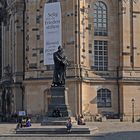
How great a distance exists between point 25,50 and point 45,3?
6914 millimetres

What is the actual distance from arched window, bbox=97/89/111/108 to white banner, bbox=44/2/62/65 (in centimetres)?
683

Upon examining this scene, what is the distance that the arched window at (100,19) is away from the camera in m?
70.6

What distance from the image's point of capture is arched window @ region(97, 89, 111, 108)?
228ft

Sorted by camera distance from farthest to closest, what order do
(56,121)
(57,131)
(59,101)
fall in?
(59,101)
(56,121)
(57,131)

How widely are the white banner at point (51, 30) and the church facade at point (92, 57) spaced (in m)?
0.57

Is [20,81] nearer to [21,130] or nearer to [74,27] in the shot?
[74,27]

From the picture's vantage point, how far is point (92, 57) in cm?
6962

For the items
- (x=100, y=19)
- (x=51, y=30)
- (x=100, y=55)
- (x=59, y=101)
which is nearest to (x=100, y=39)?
(x=100, y=55)

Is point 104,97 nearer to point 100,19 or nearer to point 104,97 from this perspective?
point 104,97

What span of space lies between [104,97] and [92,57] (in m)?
4.86

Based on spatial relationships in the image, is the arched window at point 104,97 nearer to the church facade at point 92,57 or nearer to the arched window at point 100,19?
the church facade at point 92,57

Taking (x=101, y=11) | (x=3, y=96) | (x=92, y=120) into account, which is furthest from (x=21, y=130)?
(x=3, y=96)

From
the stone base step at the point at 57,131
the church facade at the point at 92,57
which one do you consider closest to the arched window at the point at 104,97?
the church facade at the point at 92,57

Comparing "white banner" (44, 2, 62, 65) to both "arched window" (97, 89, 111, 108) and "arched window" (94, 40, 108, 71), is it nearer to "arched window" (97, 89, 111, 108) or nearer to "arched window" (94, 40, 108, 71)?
"arched window" (94, 40, 108, 71)
